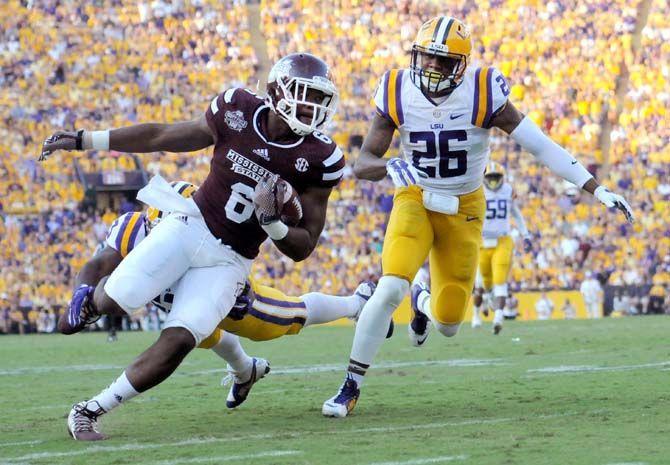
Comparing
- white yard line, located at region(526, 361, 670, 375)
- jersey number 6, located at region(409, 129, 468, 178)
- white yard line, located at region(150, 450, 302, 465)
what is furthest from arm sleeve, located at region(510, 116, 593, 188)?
white yard line, located at region(150, 450, 302, 465)

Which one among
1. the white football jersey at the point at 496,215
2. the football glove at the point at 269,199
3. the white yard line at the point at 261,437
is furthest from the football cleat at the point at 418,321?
the white football jersey at the point at 496,215

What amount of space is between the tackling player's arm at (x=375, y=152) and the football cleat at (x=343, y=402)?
36.4 inches

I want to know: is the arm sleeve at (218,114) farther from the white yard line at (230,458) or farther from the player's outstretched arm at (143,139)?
the white yard line at (230,458)

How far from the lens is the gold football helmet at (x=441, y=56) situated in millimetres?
5527

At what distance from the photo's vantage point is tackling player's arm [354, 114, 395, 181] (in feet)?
17.1

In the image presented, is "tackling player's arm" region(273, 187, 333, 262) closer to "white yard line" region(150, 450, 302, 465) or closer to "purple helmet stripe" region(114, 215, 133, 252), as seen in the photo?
"white yard line" region(150, 450, 302, 465)

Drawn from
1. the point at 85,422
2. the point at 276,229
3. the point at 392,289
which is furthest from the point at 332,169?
the point at 85,422

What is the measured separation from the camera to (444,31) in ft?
18.2

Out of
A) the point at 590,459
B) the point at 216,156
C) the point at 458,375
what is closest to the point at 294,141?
the point at 216,156

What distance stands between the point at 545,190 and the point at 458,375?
1391 centimetres

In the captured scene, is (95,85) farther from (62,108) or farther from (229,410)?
(229,410)

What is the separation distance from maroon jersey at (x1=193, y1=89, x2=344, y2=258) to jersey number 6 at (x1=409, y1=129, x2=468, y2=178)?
910 mm

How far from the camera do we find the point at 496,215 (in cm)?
1216

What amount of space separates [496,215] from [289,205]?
25.7ft
